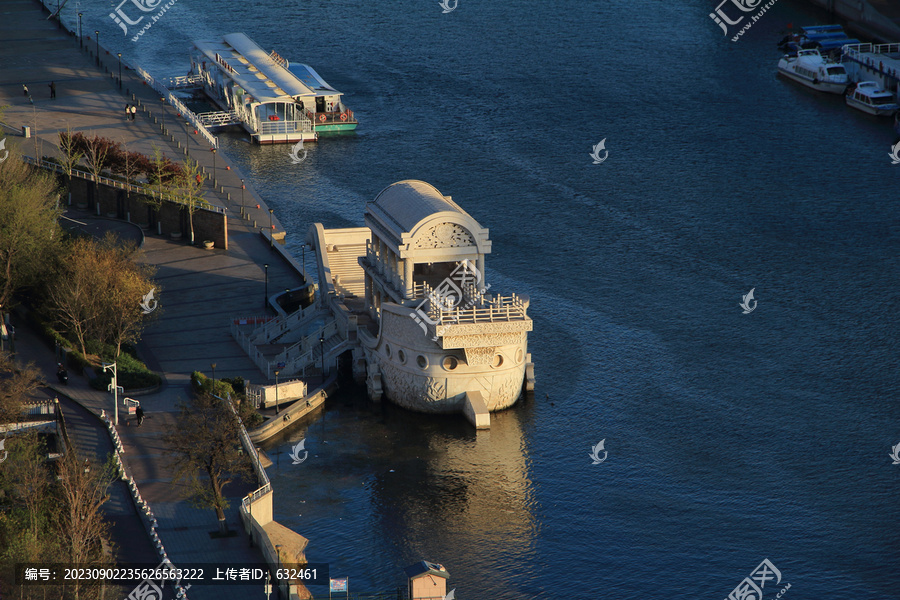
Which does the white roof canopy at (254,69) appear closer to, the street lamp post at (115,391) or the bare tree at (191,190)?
the bare tree at (191,190)

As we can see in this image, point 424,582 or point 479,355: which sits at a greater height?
point 424,582

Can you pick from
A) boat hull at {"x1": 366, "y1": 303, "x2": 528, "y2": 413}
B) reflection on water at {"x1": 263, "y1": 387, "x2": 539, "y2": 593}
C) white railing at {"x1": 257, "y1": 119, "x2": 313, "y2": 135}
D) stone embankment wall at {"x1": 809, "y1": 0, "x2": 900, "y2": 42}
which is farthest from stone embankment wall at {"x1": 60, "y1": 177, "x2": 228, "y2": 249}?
stone embankment wall at {"x1": 809, "y1": 0, "x2": 900, "y2": 42}

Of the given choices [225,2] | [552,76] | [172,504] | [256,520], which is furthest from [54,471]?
[225,2]

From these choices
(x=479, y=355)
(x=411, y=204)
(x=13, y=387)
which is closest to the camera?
(x=13, y=387)

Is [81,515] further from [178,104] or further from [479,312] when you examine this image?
[178,104]

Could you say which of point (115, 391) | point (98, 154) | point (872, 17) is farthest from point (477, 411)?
point (872, 17)

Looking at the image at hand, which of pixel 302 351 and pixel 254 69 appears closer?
pixel 302 351

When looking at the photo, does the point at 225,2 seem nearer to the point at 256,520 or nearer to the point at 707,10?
the point at 707,10
